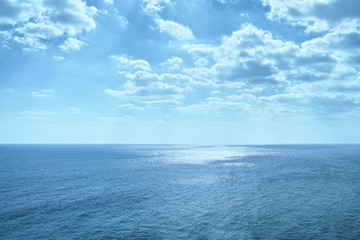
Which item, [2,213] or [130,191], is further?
[130,191]

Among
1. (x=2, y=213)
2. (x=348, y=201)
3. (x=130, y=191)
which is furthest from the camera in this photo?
(x=130, y=191)

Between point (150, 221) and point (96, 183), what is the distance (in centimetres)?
3588

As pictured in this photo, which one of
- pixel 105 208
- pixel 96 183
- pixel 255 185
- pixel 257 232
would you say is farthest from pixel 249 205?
pixel 96 183

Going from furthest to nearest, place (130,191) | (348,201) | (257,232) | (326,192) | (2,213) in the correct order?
1. (130,191)
2. (326,192)
3. (348,201)
4. (2,213)
5. (257,232)

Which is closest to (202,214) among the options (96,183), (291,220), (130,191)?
(291,220)

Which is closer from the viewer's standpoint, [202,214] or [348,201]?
[202,214]

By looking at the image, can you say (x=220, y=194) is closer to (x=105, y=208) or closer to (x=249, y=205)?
(x=249, y=205)

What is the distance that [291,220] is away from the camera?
34688 mm

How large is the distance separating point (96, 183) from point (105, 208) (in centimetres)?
2561

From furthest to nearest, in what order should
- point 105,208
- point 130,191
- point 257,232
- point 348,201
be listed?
point 130,191
point 348,201
point 105,208
point 257,232

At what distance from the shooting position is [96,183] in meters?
64.7

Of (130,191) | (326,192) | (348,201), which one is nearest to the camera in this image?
(348,201)

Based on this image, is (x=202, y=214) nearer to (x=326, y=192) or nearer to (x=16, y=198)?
(x=326, y=192)

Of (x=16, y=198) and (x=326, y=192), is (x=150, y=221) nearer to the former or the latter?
(x=16, y=198)
